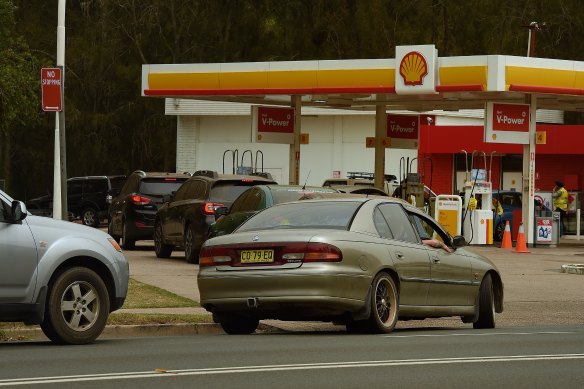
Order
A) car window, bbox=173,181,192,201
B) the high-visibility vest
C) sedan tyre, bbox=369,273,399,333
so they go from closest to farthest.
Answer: sedan tyre, bbox=369,273,399,333 → car window, bbox=173,181,192,201 → the high-visibility vest

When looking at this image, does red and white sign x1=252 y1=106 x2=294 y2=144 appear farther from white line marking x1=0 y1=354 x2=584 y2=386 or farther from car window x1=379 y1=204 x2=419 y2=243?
white line marking x1=0 y1=354 x2=584 y2=386

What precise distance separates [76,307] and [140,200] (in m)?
17.7

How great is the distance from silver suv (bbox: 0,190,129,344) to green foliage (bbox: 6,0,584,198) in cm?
3753

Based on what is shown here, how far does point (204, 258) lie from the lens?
14281mm

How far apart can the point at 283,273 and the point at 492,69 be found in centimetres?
2226

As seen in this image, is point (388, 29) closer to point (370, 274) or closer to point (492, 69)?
point (492, 69)

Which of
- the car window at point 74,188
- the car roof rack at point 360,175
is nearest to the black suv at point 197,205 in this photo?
the car window at point 74,188

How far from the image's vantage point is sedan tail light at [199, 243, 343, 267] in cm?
1361

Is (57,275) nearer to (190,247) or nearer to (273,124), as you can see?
(190,247)

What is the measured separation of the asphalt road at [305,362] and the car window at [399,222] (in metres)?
1.22

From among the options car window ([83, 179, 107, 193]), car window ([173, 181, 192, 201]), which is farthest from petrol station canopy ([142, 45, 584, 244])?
car window ([173, 181, 192, 201])

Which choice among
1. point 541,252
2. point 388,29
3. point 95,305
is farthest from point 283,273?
point 388,29

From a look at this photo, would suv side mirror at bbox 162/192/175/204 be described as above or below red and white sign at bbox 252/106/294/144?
below

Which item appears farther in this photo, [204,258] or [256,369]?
[204,258]
